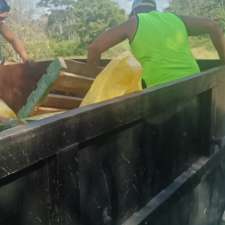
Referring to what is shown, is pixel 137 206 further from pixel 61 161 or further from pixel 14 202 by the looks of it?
pixel 14 202

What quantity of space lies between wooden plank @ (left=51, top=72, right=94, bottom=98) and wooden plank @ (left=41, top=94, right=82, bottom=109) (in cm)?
4

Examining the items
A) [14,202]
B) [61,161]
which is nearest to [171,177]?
[61,161]

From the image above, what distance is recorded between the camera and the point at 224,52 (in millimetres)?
3271

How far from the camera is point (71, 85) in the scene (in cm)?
236

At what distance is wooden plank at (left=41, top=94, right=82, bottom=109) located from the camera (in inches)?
90.1

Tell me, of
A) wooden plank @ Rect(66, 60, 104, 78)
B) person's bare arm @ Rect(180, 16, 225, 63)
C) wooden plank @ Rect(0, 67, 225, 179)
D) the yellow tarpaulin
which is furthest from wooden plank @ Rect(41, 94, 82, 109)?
person's bare arm @ Rect(180, 16, 225, 63)

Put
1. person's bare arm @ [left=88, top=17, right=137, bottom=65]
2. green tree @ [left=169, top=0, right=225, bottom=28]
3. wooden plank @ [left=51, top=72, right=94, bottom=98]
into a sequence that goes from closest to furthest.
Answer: wooden plank @ [left=51, top=72, right=94, bottom=98] < person's bare arm @ [left=88, top=17, right=137, bottom=65] < green tree @ [left=169, top=0, right=225, bottom=28]

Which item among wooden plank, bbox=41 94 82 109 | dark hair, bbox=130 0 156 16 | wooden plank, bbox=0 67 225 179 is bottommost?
wooden plank, bbox=41 94 82 109

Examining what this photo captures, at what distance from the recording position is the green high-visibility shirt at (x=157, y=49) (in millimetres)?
2932

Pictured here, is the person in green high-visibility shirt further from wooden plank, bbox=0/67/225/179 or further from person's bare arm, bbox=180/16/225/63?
wooden plank, bbox=0/67/225/179

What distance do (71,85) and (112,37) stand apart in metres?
0.63

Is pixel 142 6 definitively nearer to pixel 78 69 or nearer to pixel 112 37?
pixel 112 37

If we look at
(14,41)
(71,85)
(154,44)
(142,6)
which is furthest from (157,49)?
(14,41)

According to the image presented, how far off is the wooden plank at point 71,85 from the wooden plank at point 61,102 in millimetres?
39
